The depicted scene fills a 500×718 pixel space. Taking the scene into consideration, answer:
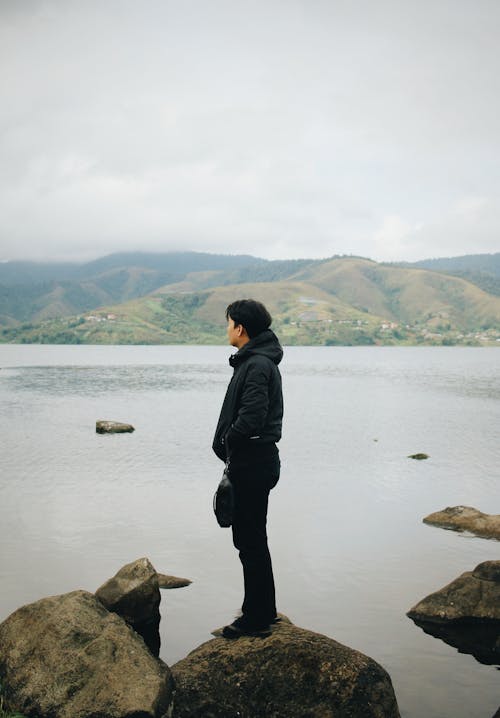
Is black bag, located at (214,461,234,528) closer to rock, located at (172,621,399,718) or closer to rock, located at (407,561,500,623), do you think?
rock, located at (172,621,399,718)

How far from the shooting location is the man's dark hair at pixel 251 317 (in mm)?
8891

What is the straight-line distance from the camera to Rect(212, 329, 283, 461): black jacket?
8.38 m

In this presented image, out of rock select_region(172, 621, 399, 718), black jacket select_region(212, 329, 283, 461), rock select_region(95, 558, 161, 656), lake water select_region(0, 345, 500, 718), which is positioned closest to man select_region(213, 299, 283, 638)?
black jacket select_region(212, 329, 283, 461)

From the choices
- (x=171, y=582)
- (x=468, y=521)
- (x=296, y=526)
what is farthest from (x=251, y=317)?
(x=468, y=521)

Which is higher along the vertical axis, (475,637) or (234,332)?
(234,332)

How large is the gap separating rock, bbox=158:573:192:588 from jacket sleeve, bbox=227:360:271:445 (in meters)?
7.74

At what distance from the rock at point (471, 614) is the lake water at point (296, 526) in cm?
29

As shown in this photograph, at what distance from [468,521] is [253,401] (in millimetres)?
13980

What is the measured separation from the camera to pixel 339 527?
2098cm

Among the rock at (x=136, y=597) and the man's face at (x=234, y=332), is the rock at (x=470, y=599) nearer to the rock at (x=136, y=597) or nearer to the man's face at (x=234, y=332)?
the rock at (x=136, y=597)

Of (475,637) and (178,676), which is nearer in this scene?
(178,676)

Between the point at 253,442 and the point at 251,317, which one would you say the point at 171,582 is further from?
the point at 251,317

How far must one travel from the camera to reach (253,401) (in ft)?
27.5

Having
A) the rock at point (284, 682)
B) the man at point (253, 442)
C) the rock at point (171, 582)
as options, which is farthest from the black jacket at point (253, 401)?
the rock at point (171, 582)
